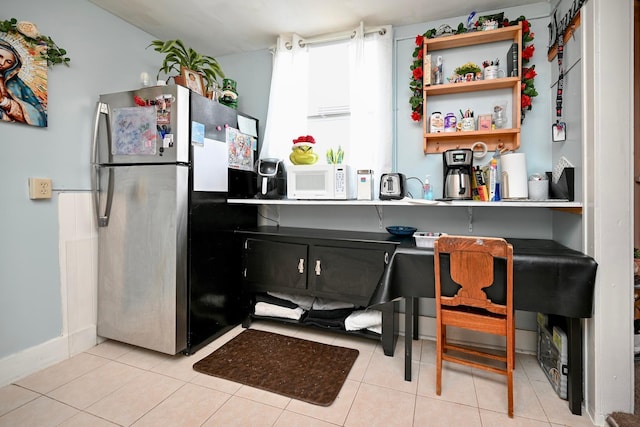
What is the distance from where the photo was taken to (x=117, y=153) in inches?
83.2

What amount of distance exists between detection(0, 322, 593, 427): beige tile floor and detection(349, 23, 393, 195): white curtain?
4.63 ft

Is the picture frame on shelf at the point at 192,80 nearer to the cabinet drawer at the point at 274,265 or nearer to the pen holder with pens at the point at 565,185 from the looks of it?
the cabinet drawer at the point at 274,265

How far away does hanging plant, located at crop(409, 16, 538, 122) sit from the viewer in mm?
2080

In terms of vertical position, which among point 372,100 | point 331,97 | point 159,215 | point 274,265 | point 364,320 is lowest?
point 364,320

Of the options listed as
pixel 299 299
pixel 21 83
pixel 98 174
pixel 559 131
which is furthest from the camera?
pixel 299 299

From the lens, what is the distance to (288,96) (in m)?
2.65

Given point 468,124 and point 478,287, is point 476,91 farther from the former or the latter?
point 478,287

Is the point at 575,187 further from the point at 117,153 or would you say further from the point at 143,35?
the point at 143,35

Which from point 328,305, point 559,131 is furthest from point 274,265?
point 559,131

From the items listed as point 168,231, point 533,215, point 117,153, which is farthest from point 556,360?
point 117,153

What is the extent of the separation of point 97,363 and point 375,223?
86.6 inches

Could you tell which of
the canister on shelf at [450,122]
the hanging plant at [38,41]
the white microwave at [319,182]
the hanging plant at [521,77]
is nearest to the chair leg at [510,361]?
the white microwave at [319,182]

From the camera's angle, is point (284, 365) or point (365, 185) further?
point (365, 185)

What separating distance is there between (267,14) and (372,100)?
3.39 ft
